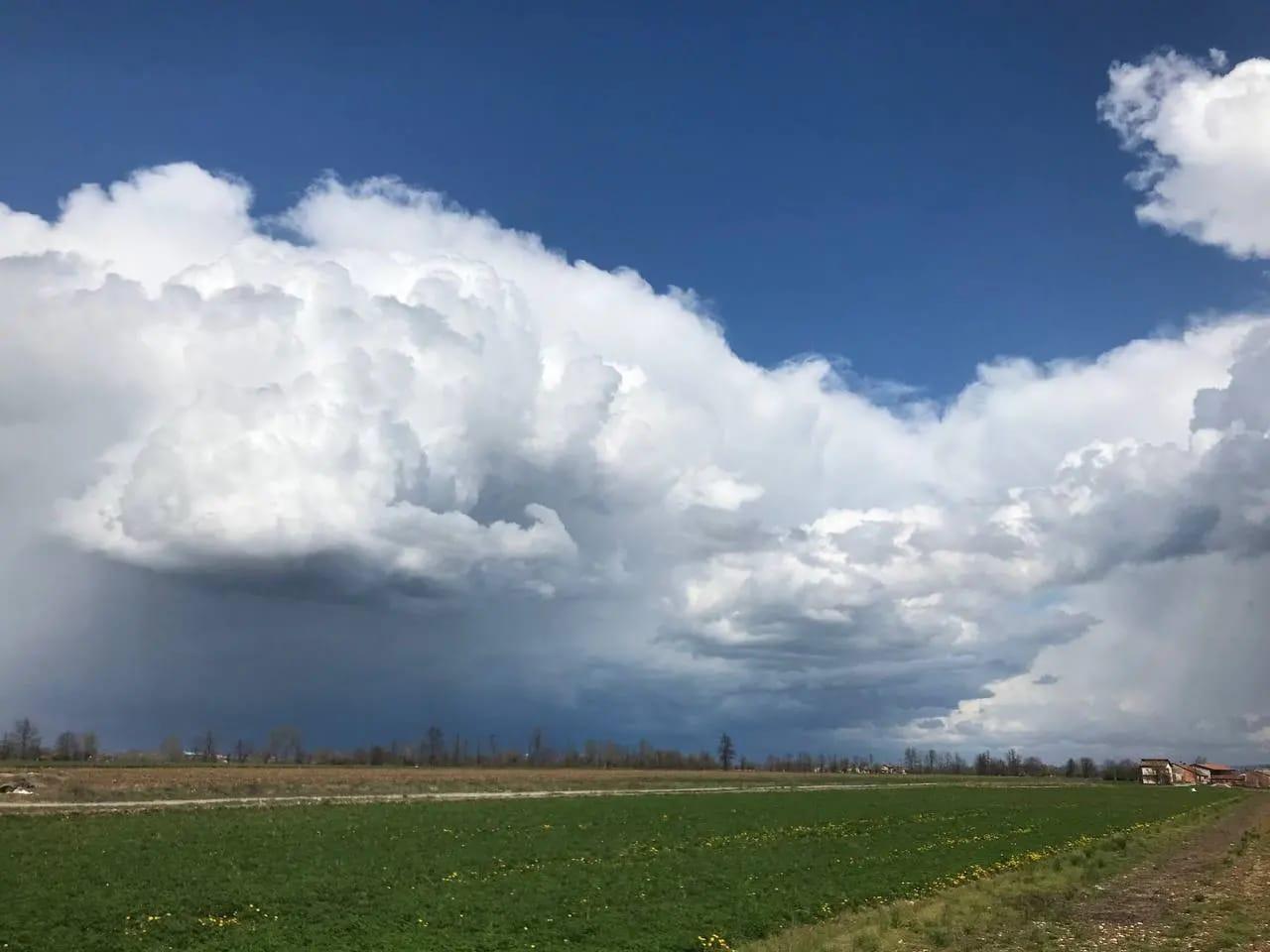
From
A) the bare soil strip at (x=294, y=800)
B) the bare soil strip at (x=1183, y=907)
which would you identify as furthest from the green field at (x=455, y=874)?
the bare soil strip at (x=294, y=800)

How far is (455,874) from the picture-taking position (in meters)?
35.8

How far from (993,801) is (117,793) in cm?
7704

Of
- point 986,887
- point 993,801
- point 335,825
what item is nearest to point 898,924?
point 986,887

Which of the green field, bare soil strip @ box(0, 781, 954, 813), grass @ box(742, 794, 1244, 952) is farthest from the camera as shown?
bare soil strip @ box(0, 781, 954, 813)

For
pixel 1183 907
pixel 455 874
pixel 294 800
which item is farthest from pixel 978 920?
pixel 294 800

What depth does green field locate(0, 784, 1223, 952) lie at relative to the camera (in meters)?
26.0

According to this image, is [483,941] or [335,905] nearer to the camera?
[483,941]

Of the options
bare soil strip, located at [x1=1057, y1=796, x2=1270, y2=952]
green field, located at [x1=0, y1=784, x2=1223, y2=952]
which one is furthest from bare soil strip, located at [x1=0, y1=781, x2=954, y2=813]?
bare soil strip, located at [x1=1057, y1=796, x2=1270, y2=952]

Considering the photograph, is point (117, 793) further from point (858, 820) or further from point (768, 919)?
point (768, 919)

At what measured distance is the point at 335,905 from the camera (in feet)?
96.3

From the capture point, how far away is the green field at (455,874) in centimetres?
2603

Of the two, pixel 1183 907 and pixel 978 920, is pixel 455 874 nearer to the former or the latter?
pixel 978 920

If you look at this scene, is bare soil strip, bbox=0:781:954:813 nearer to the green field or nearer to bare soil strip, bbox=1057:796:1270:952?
the green field

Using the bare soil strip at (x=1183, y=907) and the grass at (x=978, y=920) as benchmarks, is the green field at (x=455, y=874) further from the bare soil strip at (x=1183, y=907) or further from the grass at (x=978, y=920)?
the bare soil strip at (x=1183, y=907)
